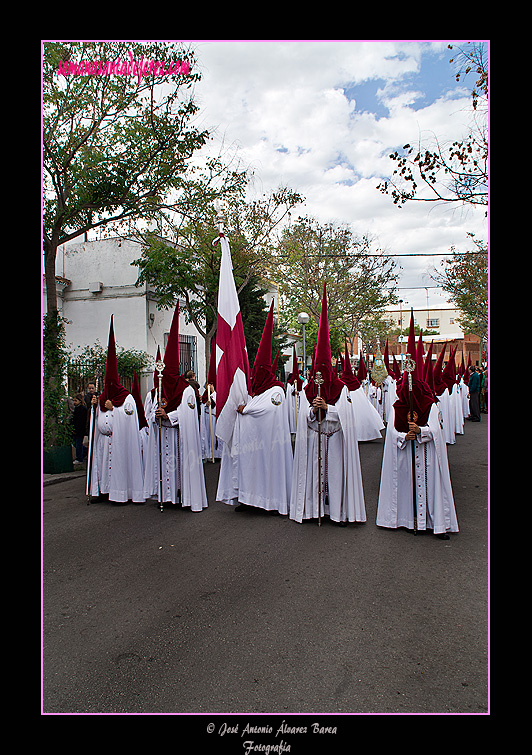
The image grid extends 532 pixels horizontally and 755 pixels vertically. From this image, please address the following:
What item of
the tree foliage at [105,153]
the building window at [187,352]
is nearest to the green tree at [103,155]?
the tree foliage at [105,153]

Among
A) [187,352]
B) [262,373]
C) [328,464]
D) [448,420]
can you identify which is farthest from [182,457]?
[187,352]

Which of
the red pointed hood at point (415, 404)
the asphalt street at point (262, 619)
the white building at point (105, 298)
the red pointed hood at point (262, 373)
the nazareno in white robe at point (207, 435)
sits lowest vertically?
the asphalt street at point (262, 619)

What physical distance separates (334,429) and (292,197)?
11558mm

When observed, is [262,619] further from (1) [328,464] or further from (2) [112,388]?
(2) [112,388]

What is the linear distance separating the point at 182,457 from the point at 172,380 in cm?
117

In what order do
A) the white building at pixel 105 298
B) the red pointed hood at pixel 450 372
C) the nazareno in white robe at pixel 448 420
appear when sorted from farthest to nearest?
the white building at pixel 105 298 → the red pointed hood at pixel 450 372 → the nazareno in white robe at pixel 448 420

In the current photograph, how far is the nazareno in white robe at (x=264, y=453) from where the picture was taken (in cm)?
740

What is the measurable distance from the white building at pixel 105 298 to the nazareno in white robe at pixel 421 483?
14.0 m

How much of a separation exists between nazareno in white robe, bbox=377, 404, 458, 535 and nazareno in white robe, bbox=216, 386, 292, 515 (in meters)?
1.58

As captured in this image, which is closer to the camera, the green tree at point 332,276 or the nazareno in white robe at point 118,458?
the nazareno in white robe at point 118,458

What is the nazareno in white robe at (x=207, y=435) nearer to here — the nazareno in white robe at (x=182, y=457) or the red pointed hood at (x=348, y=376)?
the red pointed hood at (x=348, y=376)

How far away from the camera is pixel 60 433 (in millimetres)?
10688

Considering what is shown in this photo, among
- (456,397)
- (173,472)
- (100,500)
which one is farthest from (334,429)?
(456,397)

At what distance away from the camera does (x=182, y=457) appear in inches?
304
